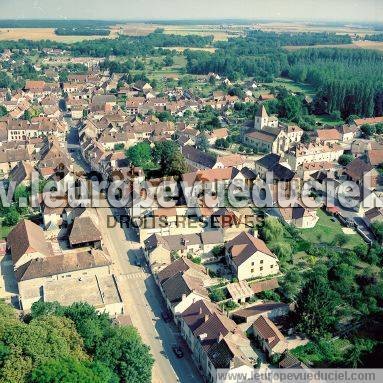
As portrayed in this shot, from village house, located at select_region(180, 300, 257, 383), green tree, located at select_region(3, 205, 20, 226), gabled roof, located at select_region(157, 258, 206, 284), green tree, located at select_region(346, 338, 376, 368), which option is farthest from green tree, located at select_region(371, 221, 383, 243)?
green tree, located at select_region(3, 205, 20, 226)

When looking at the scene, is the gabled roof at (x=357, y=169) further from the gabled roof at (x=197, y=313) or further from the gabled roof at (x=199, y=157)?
the gabled roof at (x=197, y=313)

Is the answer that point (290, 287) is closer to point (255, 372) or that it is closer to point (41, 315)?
point (255, 372)

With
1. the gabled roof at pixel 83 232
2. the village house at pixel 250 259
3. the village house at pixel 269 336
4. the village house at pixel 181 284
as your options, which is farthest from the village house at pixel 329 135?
the village house at pixel 269 336

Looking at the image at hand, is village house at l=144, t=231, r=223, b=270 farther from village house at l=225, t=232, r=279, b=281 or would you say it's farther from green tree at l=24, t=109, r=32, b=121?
green tree at l=24, t=109, r=32, b=121

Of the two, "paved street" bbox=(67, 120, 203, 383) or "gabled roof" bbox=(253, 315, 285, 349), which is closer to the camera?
"paved street" bbox=(67, 120, 203, 383)

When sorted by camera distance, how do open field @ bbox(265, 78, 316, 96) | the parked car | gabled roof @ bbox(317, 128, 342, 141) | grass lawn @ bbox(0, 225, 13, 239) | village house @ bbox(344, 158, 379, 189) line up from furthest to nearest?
open field @ bbox(265, 78, 316, 96) < gabled roof @ bbox(317, 128, 342, 141) < village house @ bbox(344, 158, 379, 189) < grass lawn @ bbox(0, 225, 13, 239) < the parked car

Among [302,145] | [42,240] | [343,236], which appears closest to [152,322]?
[42,240]

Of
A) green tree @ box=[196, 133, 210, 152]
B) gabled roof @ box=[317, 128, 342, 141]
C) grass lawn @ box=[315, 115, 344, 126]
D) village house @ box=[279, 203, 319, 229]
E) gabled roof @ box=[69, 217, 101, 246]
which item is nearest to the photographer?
gabled roof @ box=[69, 217, 101, 246]
